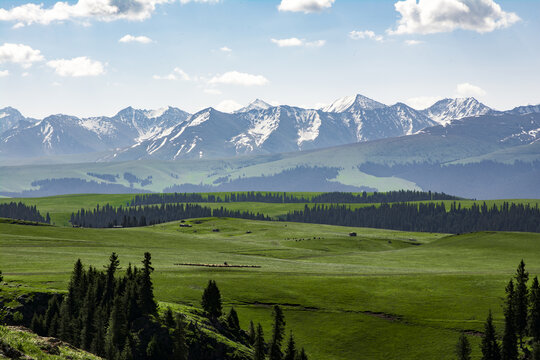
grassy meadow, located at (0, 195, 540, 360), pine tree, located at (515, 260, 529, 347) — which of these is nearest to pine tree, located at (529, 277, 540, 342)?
pine tree, located at (515, 260, 529, 347)

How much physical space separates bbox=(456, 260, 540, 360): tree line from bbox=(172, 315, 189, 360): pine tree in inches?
1502

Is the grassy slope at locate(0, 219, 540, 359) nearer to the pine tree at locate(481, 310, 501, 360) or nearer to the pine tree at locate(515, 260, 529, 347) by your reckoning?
the pine tree at locate(515, 260, 529, 347)

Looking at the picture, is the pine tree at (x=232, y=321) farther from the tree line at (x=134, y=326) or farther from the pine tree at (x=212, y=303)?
the pine tree at (x=212, y=303)

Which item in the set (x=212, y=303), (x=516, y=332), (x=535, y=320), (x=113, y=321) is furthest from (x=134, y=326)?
(x=535, y=320)

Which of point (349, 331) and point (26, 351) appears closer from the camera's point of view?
Result: point (26, 351)

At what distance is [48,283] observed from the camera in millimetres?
102312

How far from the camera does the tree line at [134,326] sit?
68188mm

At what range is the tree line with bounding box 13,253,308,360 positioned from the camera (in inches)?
2685

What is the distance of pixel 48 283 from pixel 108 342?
1527 inches

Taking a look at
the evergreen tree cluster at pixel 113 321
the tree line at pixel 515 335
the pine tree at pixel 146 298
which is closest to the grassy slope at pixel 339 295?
the tree line at pixel 515 335

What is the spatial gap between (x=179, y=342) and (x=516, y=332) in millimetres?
57177

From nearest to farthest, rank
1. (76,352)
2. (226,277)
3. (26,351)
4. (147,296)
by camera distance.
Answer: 1. (26,351)
2. (76,352)
3. (147,296)
4. (226,277)

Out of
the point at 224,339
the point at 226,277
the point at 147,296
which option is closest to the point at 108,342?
the point at 147,296

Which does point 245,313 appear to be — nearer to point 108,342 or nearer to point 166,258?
point 108,342
